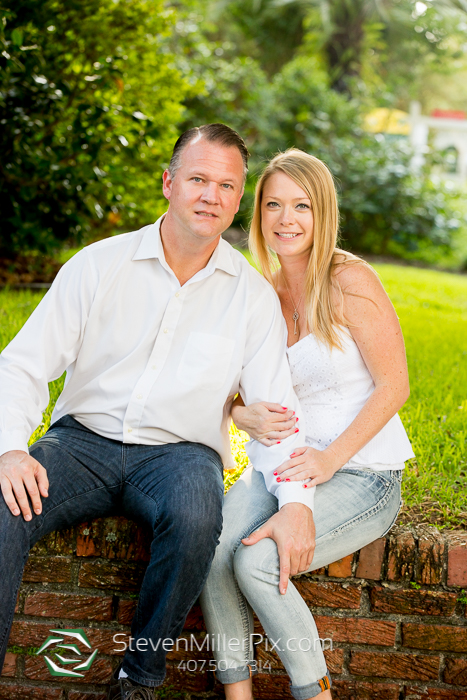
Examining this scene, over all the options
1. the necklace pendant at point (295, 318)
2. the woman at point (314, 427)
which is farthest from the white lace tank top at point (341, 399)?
the necklace pendant at point (295, 318)

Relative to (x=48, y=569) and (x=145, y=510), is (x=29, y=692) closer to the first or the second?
(x=48, y=569)

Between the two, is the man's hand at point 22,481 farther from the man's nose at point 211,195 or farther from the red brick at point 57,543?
the man's nose at point 211,195

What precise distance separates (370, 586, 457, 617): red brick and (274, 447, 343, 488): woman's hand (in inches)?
17.2

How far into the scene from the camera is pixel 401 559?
7.06 feet

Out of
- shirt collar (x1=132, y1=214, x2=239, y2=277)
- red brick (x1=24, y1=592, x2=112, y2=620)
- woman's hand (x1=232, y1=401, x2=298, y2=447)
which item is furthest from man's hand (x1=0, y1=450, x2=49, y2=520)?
shirt collar (x1=132, y1=214, x2=239, y2=277)

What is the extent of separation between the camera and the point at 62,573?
2178 mm

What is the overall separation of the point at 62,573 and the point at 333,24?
1682 cm

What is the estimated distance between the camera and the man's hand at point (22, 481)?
1.86 m

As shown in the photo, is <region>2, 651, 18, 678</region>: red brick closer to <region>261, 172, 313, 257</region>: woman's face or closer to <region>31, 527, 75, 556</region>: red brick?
<region>31, 527, 75, 556</region>: red brick

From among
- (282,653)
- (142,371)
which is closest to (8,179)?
(142,371)

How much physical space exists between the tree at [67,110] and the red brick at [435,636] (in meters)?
3.18

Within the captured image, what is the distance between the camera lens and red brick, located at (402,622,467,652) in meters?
2.17

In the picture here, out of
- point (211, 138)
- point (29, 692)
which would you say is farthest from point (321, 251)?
point (29, 692)

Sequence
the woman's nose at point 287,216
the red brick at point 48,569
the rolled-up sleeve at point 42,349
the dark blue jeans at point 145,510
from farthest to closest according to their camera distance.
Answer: the woman's nose at point 287,216
the red brick at point 48,569
the rolled-up sleeve at point 42,349
the dark blue jeans at point 145,510
